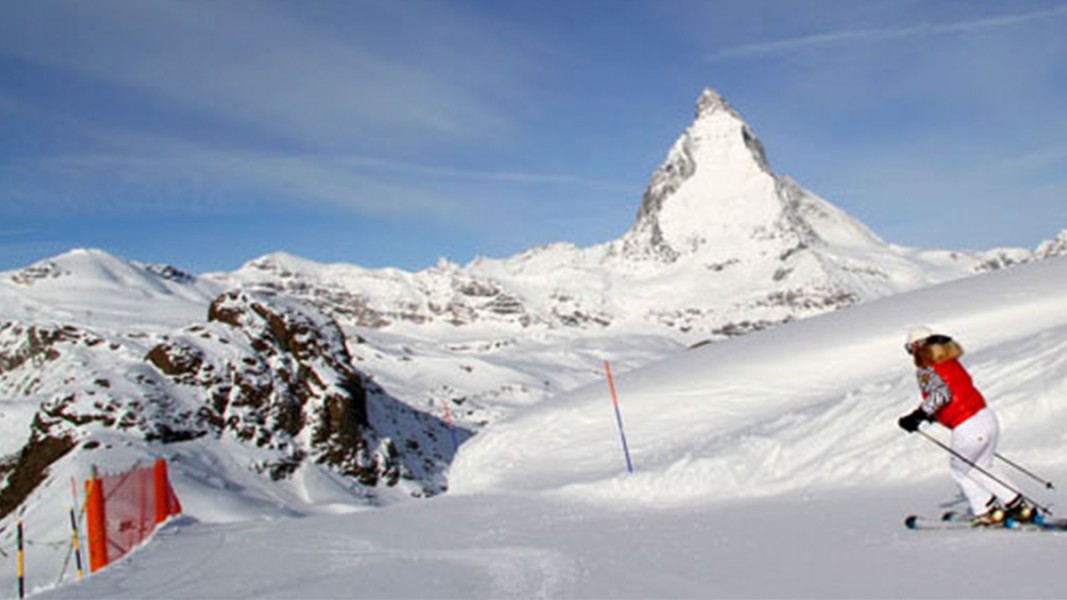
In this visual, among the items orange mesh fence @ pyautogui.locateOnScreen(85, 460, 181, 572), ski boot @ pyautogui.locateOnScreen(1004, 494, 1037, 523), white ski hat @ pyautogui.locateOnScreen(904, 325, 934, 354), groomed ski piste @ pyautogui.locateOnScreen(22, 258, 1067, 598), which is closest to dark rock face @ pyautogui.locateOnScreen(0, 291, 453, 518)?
orange mesh fence @ pyautogui.locateOnScreen(85, 460, 181, 572)

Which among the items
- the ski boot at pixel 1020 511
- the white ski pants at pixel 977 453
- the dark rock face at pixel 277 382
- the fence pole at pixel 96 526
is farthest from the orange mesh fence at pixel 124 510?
the dark rock face at pixel 277 382

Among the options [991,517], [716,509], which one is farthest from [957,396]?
[716,509]

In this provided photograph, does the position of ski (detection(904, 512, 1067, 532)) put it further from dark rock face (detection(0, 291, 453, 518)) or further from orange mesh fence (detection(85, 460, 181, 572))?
dark rock face (detection(0, 291, 453, 518))

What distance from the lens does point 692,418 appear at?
17594mm

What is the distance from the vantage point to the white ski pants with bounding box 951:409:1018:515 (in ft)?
23.2

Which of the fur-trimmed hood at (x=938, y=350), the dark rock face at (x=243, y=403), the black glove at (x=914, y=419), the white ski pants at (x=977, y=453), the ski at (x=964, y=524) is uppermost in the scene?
the dark rock face at (x=243, y=403)

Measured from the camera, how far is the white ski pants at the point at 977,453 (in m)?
7.08

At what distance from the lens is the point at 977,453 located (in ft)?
23.7

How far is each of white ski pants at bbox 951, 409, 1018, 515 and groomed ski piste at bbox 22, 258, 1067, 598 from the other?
14.8 inches

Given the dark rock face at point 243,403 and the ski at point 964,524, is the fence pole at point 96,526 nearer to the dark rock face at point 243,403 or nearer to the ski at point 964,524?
the ski at point 964,524

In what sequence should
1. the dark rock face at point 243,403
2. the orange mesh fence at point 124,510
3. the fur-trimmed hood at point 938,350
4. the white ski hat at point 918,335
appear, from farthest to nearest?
the dark rock face at point 243,403 < the orange mesh fence at point 124,510 < the white ski hat at point 918,335 < the fur-trimmed hood at point 938,350

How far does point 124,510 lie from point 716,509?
1278cm

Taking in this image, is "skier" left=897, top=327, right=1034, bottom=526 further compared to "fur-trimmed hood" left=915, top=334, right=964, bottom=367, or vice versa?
"fur-trimmed hood" left=915, top=334, right=964, bottom=367

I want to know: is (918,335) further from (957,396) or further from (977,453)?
(977,453)
